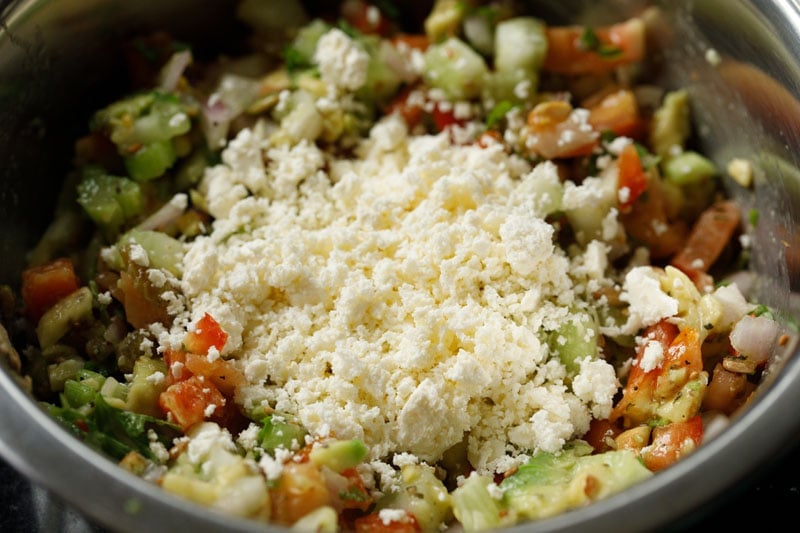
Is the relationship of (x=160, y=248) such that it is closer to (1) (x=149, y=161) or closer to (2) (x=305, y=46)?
(1) (x=149, y=161)

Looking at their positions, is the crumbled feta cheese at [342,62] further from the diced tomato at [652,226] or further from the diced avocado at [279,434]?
the diced avocado at [279,434]

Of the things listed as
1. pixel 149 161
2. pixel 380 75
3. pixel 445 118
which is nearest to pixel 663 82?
pixel 445 118

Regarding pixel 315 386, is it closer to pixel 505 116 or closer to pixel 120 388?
pixel 120 388

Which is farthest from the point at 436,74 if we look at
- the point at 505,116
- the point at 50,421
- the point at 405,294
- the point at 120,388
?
the point at 50,421

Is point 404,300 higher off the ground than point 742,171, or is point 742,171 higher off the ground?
point 742,171

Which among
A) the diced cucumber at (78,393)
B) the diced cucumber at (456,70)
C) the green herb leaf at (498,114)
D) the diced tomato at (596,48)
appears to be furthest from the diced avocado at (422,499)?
the diced tomato at (596,48)

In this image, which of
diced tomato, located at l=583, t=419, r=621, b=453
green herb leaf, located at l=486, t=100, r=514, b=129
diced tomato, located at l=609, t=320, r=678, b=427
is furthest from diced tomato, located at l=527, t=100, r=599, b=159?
diced tomato, located at l=583, t=419, r=621, b=453

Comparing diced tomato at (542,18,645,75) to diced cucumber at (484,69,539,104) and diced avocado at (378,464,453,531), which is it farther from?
diced avocado at (378,464,453,531)
